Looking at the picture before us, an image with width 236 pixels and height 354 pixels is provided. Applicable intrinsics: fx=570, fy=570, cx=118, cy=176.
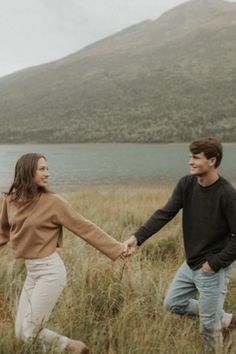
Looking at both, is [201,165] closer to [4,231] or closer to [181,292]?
[181,292]

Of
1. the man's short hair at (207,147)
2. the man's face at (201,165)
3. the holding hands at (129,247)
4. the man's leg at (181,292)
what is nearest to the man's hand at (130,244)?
the holding hands at (129,247)

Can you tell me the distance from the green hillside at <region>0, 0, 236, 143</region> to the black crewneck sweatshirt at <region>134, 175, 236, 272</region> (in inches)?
3171

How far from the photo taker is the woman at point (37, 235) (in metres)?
3.70

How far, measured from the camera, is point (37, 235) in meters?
3.77

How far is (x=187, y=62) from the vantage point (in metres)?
127

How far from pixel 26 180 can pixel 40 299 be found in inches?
31.0

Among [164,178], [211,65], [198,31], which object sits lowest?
[164,178]

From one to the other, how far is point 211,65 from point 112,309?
12410 centimetres

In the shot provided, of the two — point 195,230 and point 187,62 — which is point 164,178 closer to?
point 195,230

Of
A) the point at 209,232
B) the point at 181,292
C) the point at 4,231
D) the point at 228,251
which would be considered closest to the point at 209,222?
the point at 209,232

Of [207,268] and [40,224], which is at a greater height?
[40,224]

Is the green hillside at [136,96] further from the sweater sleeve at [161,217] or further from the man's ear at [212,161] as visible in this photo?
the man's ear at [212,161]

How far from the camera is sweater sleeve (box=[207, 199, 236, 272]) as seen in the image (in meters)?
3.81

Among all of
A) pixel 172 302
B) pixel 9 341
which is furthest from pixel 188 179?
pixel 9 341
